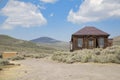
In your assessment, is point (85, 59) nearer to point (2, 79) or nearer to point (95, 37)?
point (2, 79)

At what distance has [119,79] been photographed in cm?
1652

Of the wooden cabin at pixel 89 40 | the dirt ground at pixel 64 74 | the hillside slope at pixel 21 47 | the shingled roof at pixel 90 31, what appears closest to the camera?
the dirt ground at pixel 64 74

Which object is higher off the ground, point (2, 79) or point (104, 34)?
point (104, 34)

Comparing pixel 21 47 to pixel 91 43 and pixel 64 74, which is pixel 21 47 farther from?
pixel 64 74

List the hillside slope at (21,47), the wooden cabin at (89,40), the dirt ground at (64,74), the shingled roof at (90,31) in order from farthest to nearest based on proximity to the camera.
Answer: the hillside slope at (21,47) < the shingled roof at (90,31) < the wooden cabin at (89,40) < the dirt ground at (64,74)

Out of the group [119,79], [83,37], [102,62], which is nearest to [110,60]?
[102,62]

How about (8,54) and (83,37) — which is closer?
(83,37)

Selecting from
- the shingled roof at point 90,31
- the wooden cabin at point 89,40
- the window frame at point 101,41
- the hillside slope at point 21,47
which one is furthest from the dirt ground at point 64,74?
the hillside slope at point 21,47

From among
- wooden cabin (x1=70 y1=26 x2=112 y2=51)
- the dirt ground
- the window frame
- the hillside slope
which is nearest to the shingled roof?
wooden cabin (x1=70 y1=26 x2=112 y2=51)

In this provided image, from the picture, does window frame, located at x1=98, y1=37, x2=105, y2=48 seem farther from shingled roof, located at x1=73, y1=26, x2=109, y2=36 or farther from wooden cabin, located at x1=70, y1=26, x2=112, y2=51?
shingled roof, located at x1=73, y1=26, x2=109, y2=36

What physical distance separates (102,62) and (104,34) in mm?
21500

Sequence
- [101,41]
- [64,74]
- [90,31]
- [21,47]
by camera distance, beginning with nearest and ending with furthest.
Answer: [64,74] < [101,41] < [90,31] < [21,47]

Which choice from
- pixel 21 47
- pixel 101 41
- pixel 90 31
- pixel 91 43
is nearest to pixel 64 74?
pixel 91 43

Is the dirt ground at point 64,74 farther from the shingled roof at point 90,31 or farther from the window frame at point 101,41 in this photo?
the shingled roof at point 90,31
